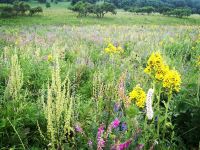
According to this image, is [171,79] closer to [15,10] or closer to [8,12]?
[8,12]

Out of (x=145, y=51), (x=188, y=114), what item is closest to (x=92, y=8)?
(x=145, y=51)

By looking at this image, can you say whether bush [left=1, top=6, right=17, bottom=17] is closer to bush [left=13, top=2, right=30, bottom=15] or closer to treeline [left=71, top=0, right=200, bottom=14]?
bush [left=13, top=2, right=30, bottom=15]

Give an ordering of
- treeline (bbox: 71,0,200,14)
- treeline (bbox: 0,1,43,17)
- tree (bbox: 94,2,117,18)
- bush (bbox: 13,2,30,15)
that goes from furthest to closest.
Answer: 1. treeline (bbox: 71,0,200,14)
2. tree (bbox: 94,2,117,18)
3. bush (bbox: 13,2,30,15)
4. treeline (bbox: 0,1,43,17)

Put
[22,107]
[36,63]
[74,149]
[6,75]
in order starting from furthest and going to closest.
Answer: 1. [36,63]
2. [6,75]
3. [22,107]
4. [74,149]

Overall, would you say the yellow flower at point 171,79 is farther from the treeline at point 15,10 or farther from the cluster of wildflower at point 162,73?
the treeline at point 15,10

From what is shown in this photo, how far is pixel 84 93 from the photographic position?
6.31 meters

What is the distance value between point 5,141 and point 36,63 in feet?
11.0

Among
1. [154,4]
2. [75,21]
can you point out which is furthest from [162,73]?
[154,4]

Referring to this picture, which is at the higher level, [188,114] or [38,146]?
[188,114]

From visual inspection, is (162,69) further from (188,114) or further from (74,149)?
(74,149)

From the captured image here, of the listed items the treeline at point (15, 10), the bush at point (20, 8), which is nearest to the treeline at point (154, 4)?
the bush at point (20, 8)

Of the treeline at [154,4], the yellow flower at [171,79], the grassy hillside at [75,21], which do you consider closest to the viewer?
the yellow flower at [171,79]

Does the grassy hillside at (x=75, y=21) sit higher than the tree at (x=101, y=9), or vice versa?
the tree at (x=101, y=9)

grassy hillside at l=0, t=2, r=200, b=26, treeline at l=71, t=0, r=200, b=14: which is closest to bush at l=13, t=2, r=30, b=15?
grassy hillside at l=0, t=2, r=200, b=26
